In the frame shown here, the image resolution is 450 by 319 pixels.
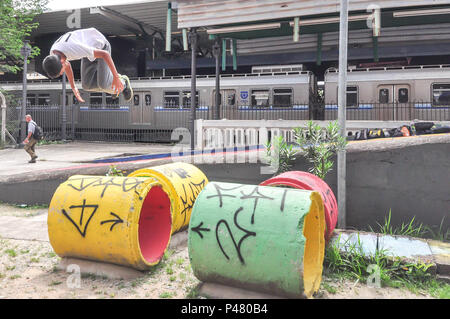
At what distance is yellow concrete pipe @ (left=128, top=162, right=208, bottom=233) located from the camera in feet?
18.1

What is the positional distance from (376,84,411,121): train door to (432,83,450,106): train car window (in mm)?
975

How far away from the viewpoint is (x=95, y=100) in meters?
22.3

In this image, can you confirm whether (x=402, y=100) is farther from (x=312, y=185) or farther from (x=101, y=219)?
(x=101, y=219)

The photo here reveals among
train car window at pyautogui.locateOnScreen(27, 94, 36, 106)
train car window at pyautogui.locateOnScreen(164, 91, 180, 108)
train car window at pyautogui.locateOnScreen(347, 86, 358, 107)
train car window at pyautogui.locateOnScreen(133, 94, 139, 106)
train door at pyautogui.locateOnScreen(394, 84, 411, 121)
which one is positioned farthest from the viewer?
train car window at pyautogui.locateOnScreen(27, 94, 36, 106)

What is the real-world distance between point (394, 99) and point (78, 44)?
14332 mm

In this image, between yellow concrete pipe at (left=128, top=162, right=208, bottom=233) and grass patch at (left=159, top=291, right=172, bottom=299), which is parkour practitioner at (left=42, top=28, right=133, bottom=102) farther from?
grass patch at (left=159, top=291, right=172, bottom=299)

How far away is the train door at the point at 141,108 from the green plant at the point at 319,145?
15.7 m

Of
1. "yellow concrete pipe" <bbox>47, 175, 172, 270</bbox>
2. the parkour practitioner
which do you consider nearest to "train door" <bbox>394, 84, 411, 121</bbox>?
the parkour practitioner

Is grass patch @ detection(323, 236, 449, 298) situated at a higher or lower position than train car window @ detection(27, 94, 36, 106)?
lower

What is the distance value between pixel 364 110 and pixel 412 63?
9.31 meters

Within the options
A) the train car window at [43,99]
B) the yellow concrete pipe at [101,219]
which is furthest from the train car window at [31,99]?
the yellow concrete pipe at [101,219]

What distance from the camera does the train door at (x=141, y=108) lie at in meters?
20.6

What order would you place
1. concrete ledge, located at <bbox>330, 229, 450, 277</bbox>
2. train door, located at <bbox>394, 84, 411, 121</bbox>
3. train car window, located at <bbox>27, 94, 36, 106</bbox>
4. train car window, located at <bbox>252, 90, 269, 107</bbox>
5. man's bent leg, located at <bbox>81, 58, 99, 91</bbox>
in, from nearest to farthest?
concrete ledge, located at <bbox>330, 229, 450, 277</bbox>, man's bent leg, located at <bbox>81, 58, 99, 91</bbox>, train door, located at <bbox>394, 84, 411, 121</bbox>, train car window, located at <bbox>252, 90, 269, 107</bbox>, train car window, located at <bbox>27, 94, 36, 106</bbox>
